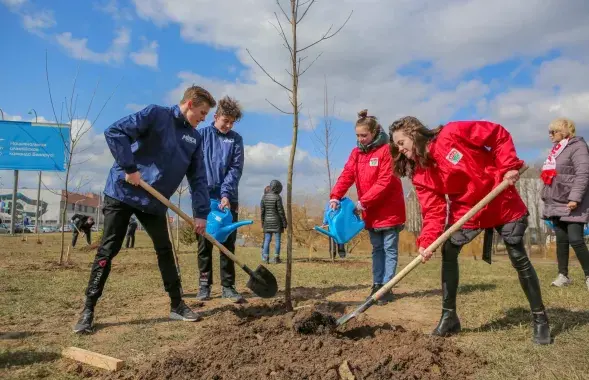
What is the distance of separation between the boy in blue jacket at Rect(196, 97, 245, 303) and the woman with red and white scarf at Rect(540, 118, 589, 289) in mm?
3857

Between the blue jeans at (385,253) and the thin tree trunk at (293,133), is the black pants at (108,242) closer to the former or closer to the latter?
the thin tree trunk at (293,133)

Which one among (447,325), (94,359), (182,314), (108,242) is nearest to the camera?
(94,359)

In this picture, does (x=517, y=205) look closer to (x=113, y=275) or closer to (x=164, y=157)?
(x=164, y=157)

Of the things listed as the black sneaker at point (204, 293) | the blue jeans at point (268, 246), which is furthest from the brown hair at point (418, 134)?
the blue jeans at point (268, 246)

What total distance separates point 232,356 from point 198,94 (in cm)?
225

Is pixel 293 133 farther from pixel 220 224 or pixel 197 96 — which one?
pixel 220 224

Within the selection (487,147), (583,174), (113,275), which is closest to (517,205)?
(487,147)

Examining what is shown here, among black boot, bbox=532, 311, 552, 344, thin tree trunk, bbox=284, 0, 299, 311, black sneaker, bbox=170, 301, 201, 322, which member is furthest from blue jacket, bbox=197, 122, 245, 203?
black boot, bbox=532, 311, 552, 344

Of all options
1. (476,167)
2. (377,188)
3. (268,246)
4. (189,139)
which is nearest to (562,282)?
(377,188)

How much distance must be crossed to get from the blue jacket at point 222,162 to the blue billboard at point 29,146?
15.8m

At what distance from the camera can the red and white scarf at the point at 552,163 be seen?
18.1 ft

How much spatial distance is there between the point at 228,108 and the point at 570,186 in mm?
4183

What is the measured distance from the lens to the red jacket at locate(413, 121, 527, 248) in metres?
3.15

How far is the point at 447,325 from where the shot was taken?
11.5 feet
